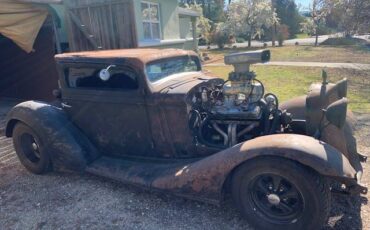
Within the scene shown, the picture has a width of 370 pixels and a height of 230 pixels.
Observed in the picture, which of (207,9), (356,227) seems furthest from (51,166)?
(207,9)

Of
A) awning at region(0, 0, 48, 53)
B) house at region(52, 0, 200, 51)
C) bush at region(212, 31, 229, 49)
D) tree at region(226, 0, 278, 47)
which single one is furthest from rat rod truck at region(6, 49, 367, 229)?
tree at region(226, 0, 278, 47)

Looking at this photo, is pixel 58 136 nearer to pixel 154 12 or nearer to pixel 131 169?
pixel 131 169

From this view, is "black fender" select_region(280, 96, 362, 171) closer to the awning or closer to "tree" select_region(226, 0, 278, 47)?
the awning

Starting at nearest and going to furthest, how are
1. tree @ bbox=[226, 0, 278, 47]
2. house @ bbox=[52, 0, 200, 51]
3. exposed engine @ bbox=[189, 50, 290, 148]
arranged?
exposed engine @ bbox=[189, 50, 290, 148] → house @ bbox=[52, 0, 200, 51] → tree @ bbox=[226, 0, 278, 47]

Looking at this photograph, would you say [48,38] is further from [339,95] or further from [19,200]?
[339,95]

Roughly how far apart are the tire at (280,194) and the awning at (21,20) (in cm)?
691

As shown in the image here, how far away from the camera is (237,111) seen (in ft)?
11.5

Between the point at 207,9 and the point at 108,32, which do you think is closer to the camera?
the point at 108,32

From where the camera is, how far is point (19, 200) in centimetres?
394

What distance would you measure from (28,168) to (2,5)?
4.58 m

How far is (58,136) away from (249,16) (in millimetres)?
30396

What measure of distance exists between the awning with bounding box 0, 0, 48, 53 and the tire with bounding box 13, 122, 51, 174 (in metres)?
4.04

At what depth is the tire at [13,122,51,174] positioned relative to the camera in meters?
4.37

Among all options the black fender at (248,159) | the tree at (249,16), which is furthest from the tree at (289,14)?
the black fender at (248,159)
